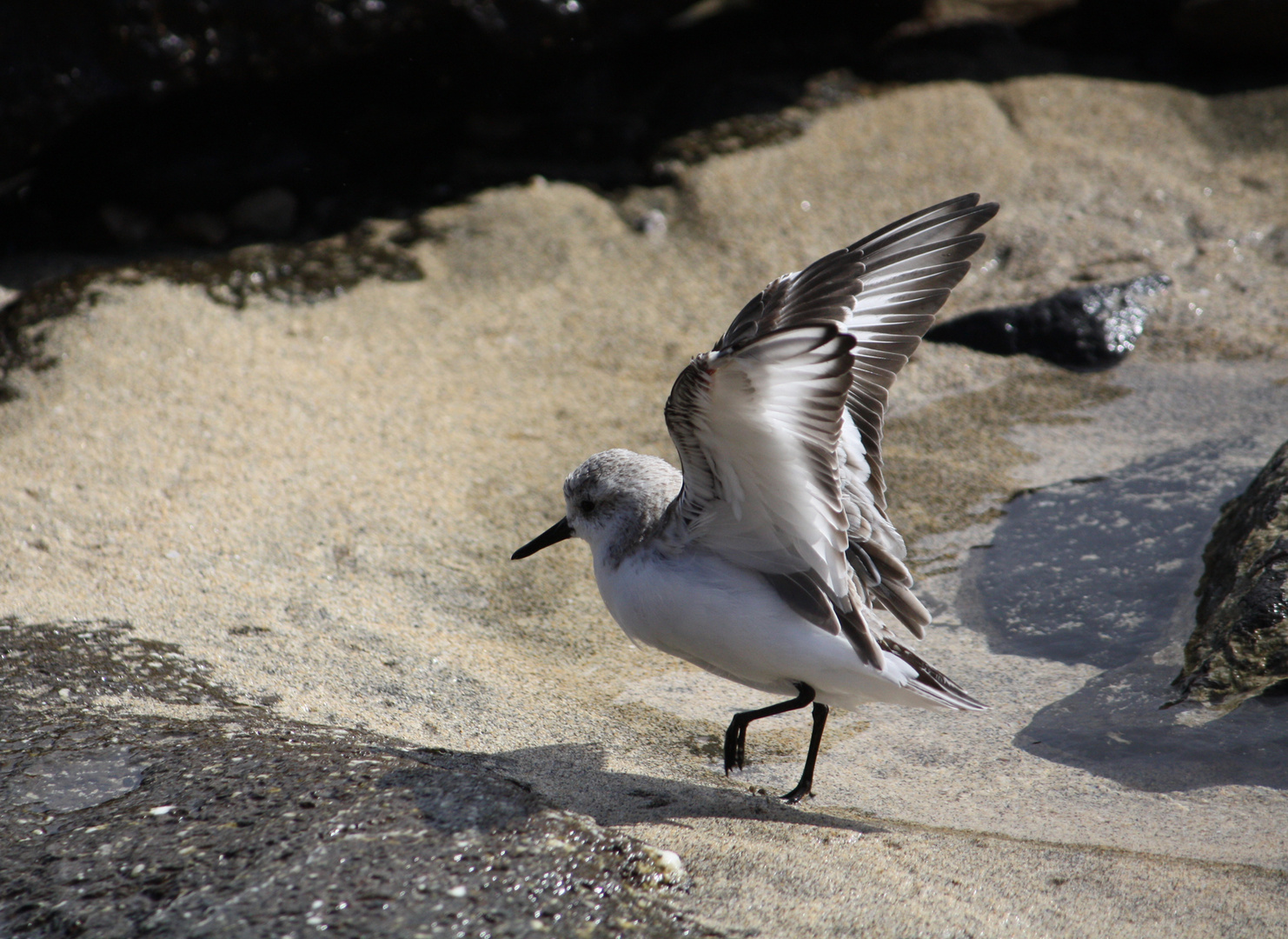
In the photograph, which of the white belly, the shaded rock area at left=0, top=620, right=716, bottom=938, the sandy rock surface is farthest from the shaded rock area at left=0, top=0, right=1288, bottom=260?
the white belly

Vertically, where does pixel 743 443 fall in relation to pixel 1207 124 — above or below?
below

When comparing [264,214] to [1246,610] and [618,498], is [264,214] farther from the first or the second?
[1246,610]

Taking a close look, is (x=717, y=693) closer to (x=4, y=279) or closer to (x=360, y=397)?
(x=360, y=397)

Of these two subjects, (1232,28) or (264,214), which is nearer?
(264,214)

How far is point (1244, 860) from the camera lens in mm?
2502

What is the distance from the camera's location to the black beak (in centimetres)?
354

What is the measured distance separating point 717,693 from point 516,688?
65 centimetres

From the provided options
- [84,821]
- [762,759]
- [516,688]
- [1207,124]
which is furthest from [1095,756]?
[1207,124]

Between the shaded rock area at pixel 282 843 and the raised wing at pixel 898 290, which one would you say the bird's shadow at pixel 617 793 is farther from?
the raised wing at pixel 898 290

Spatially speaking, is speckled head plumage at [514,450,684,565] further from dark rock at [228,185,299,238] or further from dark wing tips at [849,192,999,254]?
dark rock at [228,185,299,238]

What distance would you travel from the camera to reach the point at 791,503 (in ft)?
8.91

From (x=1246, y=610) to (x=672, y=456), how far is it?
2212 millimetres

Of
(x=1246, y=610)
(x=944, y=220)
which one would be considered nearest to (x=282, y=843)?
(x=944, y=220)

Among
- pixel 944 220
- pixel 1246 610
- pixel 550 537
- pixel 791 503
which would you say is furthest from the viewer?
pixel 550 537
